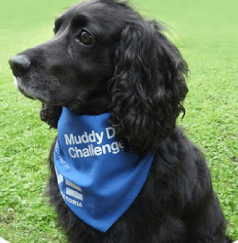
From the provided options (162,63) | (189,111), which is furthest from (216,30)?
(162,63)

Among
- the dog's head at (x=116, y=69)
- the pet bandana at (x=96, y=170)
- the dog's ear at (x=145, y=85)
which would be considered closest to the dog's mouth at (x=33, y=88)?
the dog's head at (x=116, y=69)

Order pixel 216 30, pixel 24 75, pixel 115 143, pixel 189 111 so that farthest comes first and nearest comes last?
pixel 216 30
pixel 189 111
pixel 115 143
pixel 24 75

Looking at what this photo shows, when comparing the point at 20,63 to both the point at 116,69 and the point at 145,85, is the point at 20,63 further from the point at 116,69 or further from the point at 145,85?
the point at 145,85

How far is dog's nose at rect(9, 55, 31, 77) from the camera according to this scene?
7.29ft

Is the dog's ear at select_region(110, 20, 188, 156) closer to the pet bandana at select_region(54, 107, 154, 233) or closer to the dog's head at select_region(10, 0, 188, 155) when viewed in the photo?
the dog's head at select_region(10, 0, 188, 155)

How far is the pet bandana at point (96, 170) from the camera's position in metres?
2.50

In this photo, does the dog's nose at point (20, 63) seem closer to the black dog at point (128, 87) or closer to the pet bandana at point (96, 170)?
the black dog at point (128, 87)

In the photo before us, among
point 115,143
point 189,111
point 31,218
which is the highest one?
point 115,143

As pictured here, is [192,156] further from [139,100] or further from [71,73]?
[71,73]

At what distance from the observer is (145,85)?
234 cm

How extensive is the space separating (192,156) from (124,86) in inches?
34.0

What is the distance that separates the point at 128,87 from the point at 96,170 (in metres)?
0.65

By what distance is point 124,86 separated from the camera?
2.34 metres

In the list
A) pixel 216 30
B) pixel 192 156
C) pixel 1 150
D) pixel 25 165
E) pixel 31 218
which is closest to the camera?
pixel 192 156
